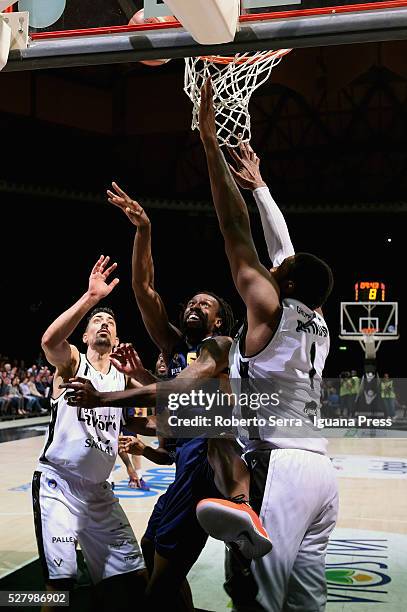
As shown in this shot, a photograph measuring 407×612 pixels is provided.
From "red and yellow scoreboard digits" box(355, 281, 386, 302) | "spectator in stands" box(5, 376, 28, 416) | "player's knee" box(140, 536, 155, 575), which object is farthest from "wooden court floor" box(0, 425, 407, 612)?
"red and yellow scoreboard digits" box(355, 281, 386, 302)

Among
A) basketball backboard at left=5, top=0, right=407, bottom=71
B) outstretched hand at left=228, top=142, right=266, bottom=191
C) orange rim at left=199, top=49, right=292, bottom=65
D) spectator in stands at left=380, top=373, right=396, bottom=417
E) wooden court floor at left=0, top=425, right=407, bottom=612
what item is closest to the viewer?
basketball backboard at left=5, top=0, right=407, bottom=71

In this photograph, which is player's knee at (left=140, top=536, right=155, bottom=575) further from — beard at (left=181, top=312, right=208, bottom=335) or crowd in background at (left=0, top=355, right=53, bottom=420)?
crowd in background at (left=0, top=355, right=53, bottom=420)

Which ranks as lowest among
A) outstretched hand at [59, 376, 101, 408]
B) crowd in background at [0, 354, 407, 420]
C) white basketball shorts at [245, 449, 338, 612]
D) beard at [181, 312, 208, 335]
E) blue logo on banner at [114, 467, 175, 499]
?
blue logo on banner at [114, 467, 175, 499]

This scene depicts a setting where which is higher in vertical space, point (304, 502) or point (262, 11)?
point (262, 11)

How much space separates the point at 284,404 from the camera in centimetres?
263

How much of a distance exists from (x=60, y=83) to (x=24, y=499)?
9498mm

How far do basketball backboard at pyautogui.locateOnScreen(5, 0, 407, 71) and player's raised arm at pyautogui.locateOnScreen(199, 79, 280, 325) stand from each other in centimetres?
44

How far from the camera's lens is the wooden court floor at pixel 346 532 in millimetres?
4215

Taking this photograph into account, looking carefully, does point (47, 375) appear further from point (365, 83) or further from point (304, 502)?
point (304, 502)

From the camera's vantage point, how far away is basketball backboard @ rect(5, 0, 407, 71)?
277 cm

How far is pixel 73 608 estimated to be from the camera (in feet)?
12.5

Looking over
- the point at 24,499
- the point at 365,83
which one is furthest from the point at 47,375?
the point at 24,499

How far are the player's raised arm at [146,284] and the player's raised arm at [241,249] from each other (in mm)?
976

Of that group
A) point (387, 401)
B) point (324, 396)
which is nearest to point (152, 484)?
point (387, 401)
